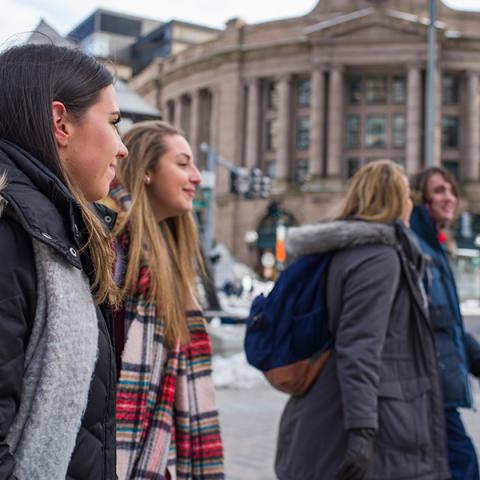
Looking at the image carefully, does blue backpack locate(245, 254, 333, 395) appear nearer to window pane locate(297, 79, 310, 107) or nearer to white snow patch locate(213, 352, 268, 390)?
white snow patch locate(213, 352, 268, 390)

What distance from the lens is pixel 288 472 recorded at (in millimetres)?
3393

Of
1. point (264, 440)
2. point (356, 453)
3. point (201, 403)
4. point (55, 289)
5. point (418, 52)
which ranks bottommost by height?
point (264, 440)

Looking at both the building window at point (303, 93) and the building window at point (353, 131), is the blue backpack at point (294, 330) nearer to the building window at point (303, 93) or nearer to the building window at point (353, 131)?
the building window at point (353, 131)

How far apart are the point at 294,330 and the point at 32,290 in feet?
6.75

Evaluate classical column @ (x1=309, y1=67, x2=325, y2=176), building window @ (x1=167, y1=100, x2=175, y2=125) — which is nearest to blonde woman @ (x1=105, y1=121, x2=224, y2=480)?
classical column @ (x1=309, y1=67, x2=325, y2=176)

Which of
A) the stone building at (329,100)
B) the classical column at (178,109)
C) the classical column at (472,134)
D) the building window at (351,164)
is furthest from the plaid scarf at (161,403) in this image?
the classical column at (178,109)

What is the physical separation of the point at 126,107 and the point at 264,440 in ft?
15.8

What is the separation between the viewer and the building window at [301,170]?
60694 mm

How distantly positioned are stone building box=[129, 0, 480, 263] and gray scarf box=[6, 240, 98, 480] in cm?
5463

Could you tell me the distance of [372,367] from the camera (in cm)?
315

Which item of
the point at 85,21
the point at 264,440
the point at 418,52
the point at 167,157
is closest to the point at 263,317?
the point at 167,157

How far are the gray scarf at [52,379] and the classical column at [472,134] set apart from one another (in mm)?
59089

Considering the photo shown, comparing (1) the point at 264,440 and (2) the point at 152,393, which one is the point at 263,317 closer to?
(2) the point at 152,393

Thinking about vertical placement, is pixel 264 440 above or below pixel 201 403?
below
